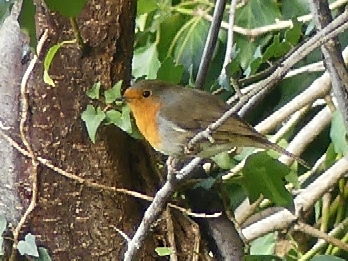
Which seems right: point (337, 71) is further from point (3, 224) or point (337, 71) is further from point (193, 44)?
point (193, 44)

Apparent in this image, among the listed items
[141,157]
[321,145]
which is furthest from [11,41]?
[321,145]

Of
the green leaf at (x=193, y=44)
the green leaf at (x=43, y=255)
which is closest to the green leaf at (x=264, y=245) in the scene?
the green leaf at (x=193, y=44)

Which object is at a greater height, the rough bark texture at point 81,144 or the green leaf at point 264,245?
the rough bark texture at point 81,144

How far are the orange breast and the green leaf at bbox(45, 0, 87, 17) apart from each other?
0.57 m

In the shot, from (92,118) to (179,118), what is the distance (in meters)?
0.27

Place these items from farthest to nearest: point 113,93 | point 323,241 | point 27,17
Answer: point 323,241 → point 113,93 → point 27,17

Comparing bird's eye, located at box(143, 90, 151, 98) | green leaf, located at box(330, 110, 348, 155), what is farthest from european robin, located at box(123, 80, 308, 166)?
green leaf, located at box(330, 110, 348, 155)

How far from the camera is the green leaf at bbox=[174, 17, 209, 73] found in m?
1.49

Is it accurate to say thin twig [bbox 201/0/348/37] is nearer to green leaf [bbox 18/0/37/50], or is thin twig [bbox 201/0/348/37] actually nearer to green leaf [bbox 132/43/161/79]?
green leaf [bbox 132/43/161/79]

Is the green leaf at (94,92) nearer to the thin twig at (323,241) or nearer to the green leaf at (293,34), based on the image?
the green leaf at (293,34)

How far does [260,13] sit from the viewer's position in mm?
1456

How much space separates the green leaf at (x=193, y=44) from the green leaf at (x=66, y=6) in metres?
1.05

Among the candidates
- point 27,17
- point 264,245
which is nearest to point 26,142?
point 27,17

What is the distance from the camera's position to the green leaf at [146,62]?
134 cm
